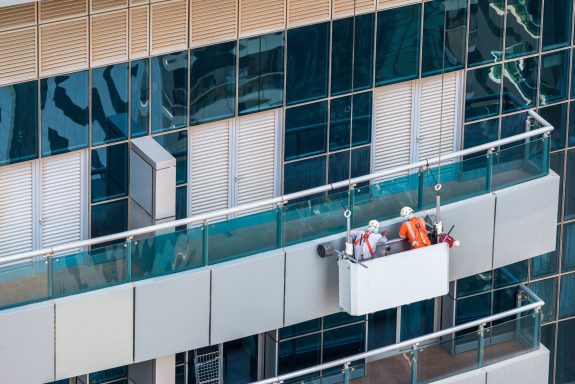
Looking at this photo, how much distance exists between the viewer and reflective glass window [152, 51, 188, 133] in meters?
38.9

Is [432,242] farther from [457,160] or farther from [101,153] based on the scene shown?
[101,153]

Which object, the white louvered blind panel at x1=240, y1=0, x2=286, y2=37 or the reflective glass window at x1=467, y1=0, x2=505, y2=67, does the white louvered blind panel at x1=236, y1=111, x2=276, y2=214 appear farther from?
the reflective glass window at x1=467, y1=0, x2=505, y2=67

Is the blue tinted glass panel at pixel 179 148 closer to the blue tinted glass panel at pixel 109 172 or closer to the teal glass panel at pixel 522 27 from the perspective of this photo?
the blue tinted glass panel at pixel 109 172

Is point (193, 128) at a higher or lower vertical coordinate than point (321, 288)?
higher

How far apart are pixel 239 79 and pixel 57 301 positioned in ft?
17.0

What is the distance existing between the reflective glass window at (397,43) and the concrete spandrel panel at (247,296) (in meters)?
4.14

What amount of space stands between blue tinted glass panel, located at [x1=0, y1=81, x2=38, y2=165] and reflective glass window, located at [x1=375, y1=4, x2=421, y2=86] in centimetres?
675

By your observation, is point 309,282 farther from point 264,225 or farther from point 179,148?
Answer: point 179,148

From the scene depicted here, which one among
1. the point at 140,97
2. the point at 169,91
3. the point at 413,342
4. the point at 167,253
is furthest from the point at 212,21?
the point at 413,342

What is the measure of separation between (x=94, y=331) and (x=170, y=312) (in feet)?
4.62

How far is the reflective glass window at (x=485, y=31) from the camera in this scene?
42.2m

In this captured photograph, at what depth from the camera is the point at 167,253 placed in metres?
38.5

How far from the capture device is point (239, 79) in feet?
130

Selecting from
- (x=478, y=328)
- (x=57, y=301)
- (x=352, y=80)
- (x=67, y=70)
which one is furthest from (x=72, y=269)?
(x=478, y=328)
